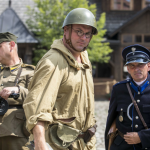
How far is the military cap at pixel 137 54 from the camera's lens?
252 cm

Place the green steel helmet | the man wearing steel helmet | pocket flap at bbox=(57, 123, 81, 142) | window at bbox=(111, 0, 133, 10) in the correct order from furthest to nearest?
window at bbox=(111, 0, 133, 10), the green steel helmet, pocket flap at bbox=(57, 123, 81, 142), the man wearing steel helmet

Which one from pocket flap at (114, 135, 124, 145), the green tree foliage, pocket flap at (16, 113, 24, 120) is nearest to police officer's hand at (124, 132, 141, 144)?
pocket flap at (114, 135, 124, 145)

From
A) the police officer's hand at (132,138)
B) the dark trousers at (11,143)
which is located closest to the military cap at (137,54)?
the police officer's hand at (132,138)

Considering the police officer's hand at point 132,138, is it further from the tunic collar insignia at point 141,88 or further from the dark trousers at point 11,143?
the dark trousers at point 11,143

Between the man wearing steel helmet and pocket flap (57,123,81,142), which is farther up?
the man wearing steel helmet

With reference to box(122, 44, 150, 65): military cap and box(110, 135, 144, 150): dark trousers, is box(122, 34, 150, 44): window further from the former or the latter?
box(110, 135, 144, 150): dark trousers

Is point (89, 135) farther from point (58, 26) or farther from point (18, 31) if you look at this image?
point (18, 31)

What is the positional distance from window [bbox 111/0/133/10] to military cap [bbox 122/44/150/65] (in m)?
15.4

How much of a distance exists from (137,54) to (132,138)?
3.06 ft

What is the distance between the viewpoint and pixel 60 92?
6.14ft

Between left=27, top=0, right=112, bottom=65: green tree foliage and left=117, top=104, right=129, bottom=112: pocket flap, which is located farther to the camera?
left=27, top=0, right=112, bottom=65: green tree foliage

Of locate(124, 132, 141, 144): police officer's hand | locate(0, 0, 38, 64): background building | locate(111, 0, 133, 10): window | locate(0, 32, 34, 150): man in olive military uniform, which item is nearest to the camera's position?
locate(124, 132, 141, 144): police officer's hand

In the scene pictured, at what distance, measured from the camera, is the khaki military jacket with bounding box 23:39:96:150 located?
5.40 feet

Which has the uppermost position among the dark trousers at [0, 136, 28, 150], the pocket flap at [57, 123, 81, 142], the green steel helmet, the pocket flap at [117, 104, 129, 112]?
the green steel helmet
